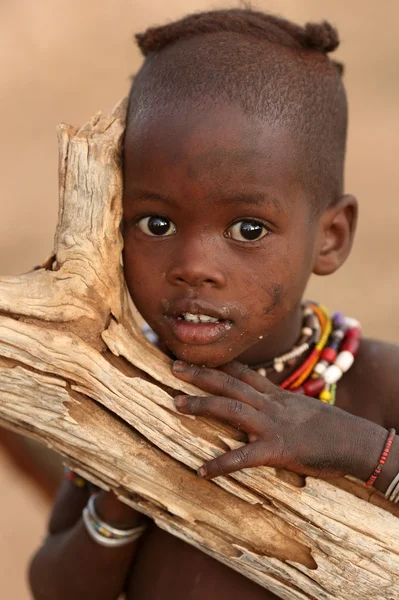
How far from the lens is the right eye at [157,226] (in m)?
1.74

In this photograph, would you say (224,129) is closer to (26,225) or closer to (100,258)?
(100,258)

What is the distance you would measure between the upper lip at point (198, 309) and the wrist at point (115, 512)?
549 millimetres

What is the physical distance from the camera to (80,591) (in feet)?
7.02

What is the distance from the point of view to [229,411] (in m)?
1.62

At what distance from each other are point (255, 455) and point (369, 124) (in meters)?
6.27

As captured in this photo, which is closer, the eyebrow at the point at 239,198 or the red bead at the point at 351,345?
the eyebrow at the point at 239,198

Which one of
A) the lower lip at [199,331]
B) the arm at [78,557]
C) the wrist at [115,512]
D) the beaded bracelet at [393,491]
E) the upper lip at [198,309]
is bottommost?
the arm at [78,557]

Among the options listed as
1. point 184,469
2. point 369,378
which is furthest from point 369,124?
point 184,469

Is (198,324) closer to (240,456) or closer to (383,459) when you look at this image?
(240,456)

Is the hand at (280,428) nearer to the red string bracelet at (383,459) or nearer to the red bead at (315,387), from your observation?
the red string bracelet at (383,459)

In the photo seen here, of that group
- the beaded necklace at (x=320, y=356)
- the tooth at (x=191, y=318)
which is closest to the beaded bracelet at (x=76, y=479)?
the beaded necklace at (x=320, y=356)

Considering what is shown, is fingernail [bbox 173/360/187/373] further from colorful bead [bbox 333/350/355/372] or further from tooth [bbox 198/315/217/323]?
colorful bead [bbox 333/350/355/372]

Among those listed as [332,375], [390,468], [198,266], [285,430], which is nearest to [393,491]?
[390,468]

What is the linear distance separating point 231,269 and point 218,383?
242 millimetres
